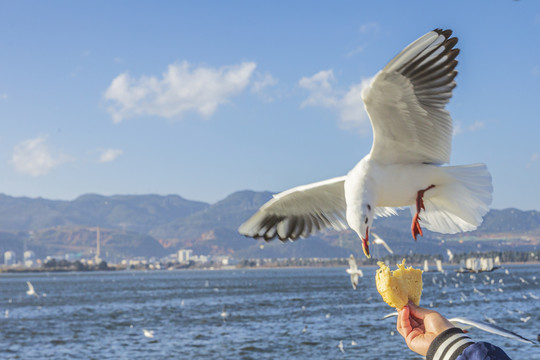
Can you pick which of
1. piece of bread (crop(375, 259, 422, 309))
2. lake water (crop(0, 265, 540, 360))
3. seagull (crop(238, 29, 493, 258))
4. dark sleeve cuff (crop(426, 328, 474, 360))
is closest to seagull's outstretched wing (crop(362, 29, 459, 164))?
seagull (crop(238, 29, 493, 258))

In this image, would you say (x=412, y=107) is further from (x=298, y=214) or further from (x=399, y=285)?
(x=399, y=285)

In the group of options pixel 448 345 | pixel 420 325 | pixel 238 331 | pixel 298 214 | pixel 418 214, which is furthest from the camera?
pixel 238 331

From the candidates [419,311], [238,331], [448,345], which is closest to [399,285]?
[419,311]

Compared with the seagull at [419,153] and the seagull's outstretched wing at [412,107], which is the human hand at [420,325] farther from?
the seagull's outstretched wing at [412,107]

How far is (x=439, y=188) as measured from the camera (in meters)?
4.63

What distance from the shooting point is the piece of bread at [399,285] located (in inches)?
80.2

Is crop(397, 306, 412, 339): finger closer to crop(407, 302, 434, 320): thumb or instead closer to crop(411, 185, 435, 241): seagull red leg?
crop(407, 302, 434, 320): thumb

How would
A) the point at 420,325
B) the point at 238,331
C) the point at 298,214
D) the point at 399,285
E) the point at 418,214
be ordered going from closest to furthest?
1. the point at 420,325
2. the point at 399,285
3. the point at 418,214
4. the point at 298,214
5. the point at 238,331

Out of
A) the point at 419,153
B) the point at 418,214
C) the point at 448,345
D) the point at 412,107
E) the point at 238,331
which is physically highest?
the point at 412,107

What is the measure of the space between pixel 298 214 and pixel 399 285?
3160 mm

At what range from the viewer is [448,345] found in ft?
5.15

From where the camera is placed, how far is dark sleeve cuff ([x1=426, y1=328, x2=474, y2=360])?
153 cm

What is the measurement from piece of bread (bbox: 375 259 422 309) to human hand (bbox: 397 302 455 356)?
94 millimetres

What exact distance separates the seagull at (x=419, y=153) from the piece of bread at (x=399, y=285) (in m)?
1.56
